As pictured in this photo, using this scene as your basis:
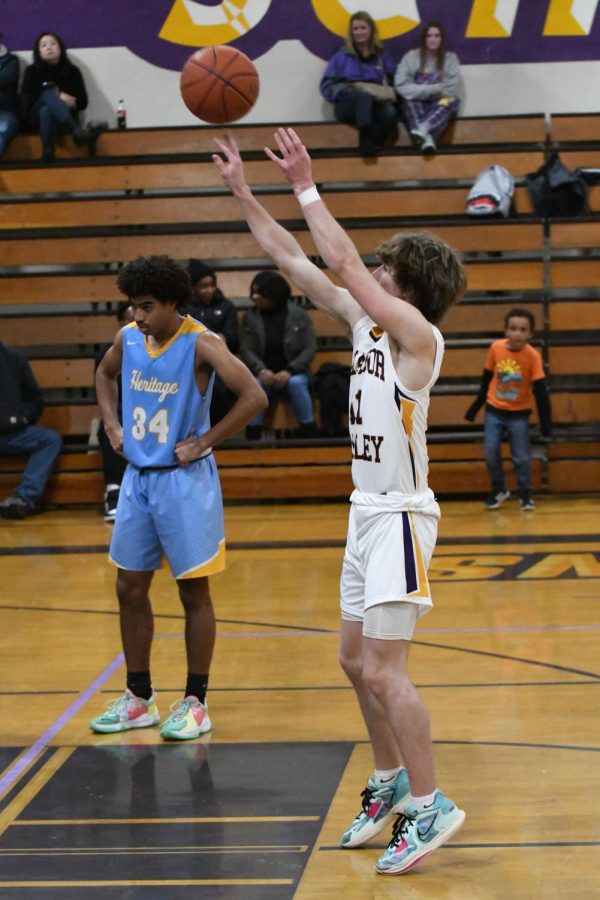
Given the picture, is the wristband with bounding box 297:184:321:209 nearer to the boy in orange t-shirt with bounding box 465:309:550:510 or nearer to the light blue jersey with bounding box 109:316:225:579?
the light blue jersey with bounding box 109:316:225:579

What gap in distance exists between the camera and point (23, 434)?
38.2 ft

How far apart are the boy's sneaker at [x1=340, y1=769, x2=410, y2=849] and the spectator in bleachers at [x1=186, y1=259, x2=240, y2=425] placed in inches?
287

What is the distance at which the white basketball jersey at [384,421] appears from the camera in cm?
389

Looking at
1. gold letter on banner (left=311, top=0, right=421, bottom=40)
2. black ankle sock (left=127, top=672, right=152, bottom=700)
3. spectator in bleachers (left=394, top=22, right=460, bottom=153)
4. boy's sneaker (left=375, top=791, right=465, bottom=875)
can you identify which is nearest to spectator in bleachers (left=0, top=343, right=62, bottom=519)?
spectator in bleachers (left=394, top=22, right=460, bottom=153)

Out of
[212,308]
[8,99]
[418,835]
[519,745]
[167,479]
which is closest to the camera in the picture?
[418,835]

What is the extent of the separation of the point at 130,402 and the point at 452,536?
15.7 ft

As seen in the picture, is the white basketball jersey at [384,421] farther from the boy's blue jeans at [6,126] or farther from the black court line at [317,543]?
the boy's blue jeans at [6,126]

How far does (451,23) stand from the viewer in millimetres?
12930

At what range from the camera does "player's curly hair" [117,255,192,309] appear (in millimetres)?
5164

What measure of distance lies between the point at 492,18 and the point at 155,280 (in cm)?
880

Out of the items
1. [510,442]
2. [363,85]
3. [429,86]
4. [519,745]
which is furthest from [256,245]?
[519,745]

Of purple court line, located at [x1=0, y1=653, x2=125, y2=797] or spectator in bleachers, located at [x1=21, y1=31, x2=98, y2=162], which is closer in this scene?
purple court line, located at [x1=0, y1=653, x2=125, y2=797]

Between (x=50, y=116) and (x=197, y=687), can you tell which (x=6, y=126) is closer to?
(x=50, y=116)

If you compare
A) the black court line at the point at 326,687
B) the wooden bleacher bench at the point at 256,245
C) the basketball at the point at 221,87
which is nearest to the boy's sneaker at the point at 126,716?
the black court line at the point at 326,687
